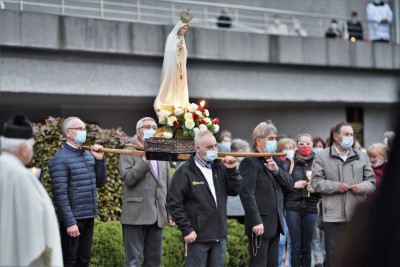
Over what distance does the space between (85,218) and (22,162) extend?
3857mm

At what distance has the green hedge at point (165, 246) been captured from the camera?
12.1m

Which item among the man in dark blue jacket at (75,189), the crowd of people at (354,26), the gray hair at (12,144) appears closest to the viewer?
the gray hair at (12,144)

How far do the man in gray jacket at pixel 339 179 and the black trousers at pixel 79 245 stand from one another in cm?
300

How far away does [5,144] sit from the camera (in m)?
6.98

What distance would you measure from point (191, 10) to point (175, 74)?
665 inches

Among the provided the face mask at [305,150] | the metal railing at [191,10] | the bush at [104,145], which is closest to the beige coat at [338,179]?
the face mask at [305,150]

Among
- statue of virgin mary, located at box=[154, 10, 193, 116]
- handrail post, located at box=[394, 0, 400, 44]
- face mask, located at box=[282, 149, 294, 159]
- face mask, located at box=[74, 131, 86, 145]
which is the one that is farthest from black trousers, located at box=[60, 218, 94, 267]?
handrail post, located at box=[394, 0, 400, 44]

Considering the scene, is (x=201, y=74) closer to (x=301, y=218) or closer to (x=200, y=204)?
(x=301, y=218)

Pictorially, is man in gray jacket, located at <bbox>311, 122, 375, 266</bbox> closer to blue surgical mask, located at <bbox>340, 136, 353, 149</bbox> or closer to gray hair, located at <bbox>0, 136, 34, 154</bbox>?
blue surgical mask, located at <bbox>340, 136, 353, 149</bbox>

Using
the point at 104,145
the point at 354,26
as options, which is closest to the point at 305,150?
the point at 104,145

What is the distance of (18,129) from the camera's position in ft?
23.1

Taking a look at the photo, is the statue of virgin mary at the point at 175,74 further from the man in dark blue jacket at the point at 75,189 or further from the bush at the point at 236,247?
the bush at the point at 236,247

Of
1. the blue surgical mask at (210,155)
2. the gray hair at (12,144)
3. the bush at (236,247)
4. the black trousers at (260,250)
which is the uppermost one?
the gray hair at (12,144)

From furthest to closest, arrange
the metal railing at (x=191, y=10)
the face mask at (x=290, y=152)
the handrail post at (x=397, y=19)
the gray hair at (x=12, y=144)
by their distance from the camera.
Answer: the handrail post at (x=397, y=19) < the metal railing at (x=191, y=10) < the face mask at (x=290, y=152) < the gray hair at (x=12, y=144)
